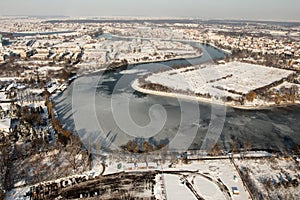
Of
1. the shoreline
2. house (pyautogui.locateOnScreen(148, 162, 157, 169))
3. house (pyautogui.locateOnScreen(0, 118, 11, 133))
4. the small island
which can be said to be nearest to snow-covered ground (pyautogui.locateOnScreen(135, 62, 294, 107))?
the small island

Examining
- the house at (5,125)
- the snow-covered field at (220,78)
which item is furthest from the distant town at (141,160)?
the snow-covered field at (220,78)

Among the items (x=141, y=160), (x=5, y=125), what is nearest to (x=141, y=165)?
(x=141, y=160)

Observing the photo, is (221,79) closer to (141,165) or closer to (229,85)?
(229,85)

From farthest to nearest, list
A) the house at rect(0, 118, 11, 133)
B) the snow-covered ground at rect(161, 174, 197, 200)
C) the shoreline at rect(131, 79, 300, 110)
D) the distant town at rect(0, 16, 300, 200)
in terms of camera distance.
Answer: the shoreline at rect(131, 79, 300, 110) < the house at rect(0, 118, 11, 133) < the distant town at rect(0, 16, 300, 200) < the snow-covered ground at rect(161, 174, 197, 200)

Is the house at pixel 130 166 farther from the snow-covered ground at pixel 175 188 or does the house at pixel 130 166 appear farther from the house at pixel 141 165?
the snow-covered ground at pixel 175 188

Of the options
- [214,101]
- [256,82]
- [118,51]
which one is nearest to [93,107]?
[214,101]

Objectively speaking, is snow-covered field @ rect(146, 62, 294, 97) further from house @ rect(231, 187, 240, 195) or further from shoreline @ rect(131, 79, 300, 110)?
house @ rect(231, 187, 240, 195)

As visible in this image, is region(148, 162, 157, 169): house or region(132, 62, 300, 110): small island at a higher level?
region(132, 62, 300, 110): small island
